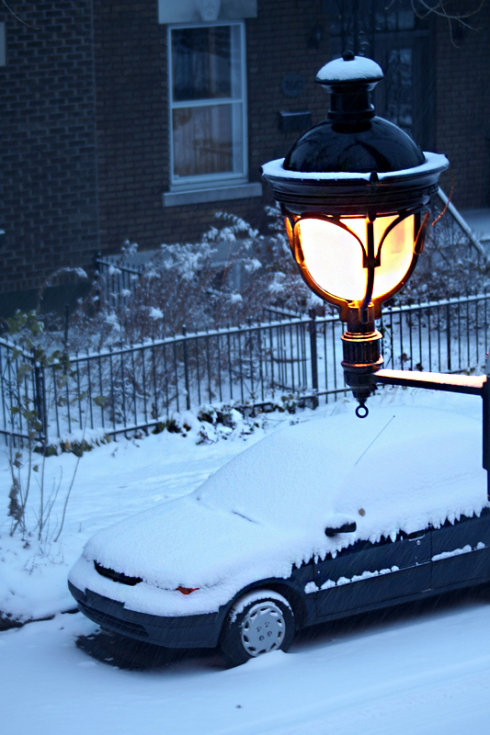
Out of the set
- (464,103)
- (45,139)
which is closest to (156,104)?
(45,139)

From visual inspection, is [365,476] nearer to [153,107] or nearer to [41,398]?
[41,398]

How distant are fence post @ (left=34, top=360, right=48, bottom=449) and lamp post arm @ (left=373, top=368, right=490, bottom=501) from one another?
760 cm

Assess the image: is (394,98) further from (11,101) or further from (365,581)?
(365,581)

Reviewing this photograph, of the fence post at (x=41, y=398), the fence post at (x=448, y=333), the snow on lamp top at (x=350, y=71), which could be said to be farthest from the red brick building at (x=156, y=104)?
the snow on lamp top at (x=350, y=71)

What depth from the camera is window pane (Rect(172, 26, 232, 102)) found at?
14.9 metres

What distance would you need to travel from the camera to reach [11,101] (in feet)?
44.6

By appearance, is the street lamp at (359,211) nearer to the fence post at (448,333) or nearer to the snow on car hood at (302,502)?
the snow on car hood at (302,502)

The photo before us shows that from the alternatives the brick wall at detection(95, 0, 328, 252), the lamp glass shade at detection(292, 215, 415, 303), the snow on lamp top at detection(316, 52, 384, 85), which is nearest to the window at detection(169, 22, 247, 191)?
the brick wall at detection(95, 0, 328, 252)

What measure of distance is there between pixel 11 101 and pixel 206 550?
796 cm

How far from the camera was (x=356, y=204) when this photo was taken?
2.97 m

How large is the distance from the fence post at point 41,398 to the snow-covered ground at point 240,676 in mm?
1712

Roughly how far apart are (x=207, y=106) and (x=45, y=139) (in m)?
2.45

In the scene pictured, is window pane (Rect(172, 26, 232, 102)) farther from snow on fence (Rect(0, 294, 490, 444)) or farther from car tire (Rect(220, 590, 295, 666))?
A: car tire (Rect(220, 590, 295, 666))

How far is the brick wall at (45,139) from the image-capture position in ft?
44.6
